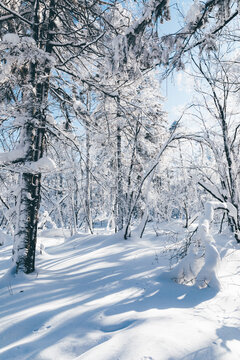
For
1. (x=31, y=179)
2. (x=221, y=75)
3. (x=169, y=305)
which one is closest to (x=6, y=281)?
(x=31, y=179)

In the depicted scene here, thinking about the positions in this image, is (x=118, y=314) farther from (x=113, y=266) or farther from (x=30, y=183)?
(x=30, y=183)

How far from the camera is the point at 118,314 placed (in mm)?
2781

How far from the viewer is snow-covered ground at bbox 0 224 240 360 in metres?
1.96

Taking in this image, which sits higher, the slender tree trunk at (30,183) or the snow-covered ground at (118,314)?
the slender tree trunk at (30,183)

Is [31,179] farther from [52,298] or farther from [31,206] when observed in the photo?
[52,298]

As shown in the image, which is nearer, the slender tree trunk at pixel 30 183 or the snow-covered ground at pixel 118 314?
the snow-covered ground at pixel 118 314

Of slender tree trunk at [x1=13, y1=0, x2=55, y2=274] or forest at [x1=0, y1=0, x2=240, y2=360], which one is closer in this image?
forest at [x1=0, y1=0, x2=240, y2=360]

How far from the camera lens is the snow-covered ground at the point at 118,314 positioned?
1965mm

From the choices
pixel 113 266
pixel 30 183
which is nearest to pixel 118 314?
pixel 113 266

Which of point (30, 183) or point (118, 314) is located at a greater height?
point (30, 183)

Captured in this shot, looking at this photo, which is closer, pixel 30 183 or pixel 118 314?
pixel 118 314

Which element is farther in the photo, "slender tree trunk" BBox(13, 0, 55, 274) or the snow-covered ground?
"slender tree trunk" BBox(13, 0, 55, 274)

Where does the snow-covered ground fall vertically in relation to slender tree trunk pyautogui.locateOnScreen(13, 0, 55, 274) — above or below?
below

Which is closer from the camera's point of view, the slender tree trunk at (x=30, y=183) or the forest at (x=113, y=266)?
the forest at (x=113, y=266)
